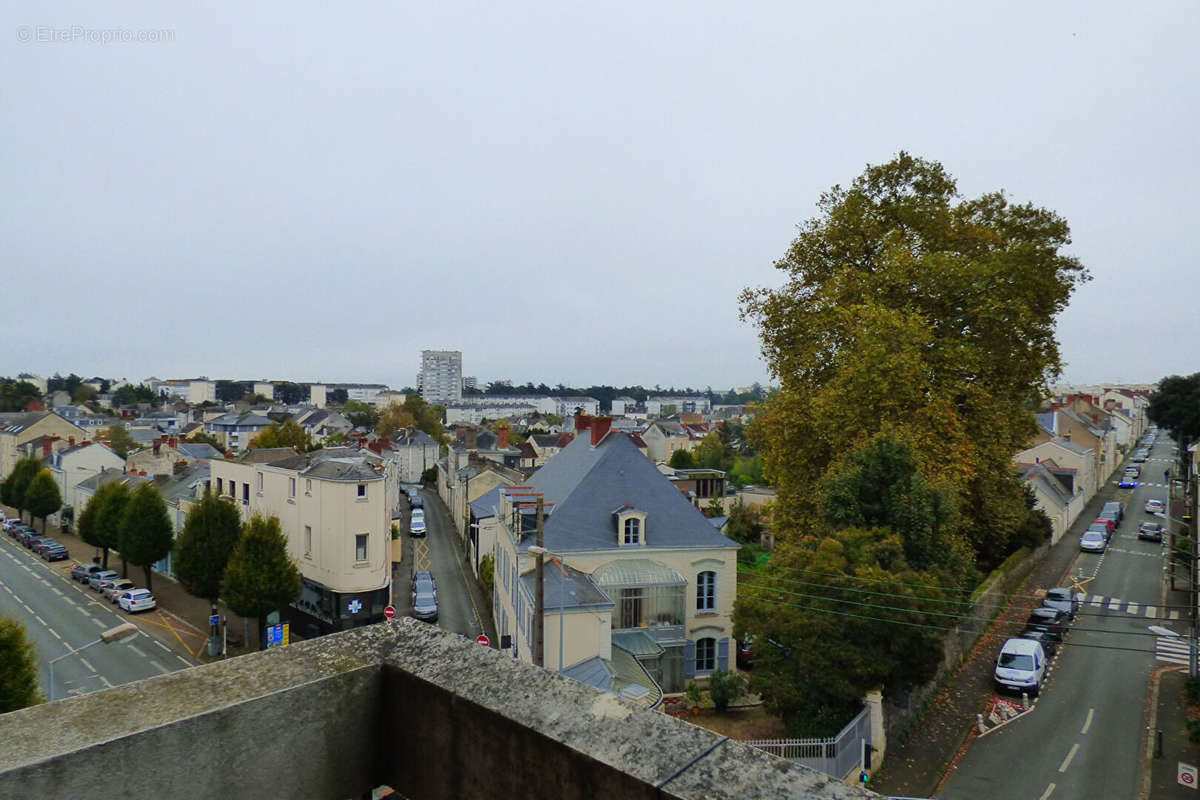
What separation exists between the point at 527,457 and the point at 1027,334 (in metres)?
49.4

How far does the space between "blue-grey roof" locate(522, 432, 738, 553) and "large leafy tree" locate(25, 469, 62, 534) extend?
36.9 meters

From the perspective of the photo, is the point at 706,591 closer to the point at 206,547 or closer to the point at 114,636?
the point at 206,547

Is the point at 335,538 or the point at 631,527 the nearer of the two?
the point at 631,527

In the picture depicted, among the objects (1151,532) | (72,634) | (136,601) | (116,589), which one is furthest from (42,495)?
(1151,532)

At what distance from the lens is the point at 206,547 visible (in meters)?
24.3

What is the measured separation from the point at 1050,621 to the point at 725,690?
12216 mm

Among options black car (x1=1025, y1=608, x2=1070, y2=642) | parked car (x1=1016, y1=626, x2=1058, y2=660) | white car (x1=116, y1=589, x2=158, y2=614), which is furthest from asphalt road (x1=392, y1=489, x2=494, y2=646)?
black car (x1=1025, y1=608, x2=1070, y2=642)

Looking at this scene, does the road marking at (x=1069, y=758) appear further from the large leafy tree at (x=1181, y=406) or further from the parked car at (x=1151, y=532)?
the large leafy tree at (x=1181, y=406)

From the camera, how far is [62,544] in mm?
42000

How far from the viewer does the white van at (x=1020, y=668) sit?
1808cm

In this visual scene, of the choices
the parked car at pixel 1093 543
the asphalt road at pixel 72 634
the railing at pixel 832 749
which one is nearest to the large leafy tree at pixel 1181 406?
the parked car at pixel 1093 543

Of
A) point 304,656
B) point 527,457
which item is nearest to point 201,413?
point 527,457

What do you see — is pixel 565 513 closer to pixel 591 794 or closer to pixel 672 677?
pixel 672 677

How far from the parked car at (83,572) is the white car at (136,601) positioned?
15.2ft
